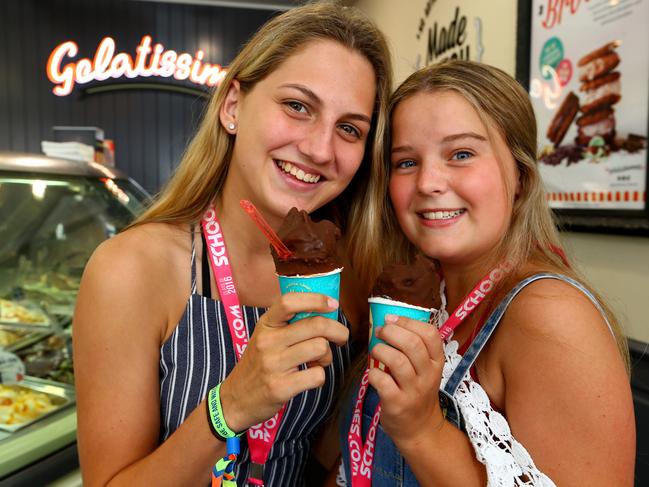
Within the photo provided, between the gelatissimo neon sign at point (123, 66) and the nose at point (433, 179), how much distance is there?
6.68 meters

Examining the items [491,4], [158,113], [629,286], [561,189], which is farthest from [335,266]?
[158,113]

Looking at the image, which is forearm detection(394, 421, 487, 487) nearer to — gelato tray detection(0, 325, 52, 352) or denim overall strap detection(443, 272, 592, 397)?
denim overall strap detection(443, 272, 592, 397)

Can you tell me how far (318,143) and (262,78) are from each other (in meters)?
0.33

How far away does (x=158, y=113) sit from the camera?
8.19m

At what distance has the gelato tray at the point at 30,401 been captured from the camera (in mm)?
2105

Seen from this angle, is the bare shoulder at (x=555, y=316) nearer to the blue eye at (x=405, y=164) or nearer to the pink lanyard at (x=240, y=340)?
the blue eye at (x=405, y=164)

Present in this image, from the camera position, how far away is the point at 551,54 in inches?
110

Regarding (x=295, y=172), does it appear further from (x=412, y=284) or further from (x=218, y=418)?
(x=218, y=418)

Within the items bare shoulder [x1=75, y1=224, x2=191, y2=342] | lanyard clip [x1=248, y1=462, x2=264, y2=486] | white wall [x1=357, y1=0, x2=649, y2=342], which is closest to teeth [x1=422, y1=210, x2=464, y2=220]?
bare shoulder [x1=75, y1=224, x2=191, y2=342]

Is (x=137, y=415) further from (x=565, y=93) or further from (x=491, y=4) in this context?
(x=491, y=4)

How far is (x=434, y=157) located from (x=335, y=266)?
545mm

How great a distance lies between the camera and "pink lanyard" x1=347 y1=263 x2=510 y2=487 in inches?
59.7

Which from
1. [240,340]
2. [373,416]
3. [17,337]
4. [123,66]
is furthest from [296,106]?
[123,66]

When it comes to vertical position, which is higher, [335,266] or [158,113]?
[158,113]
